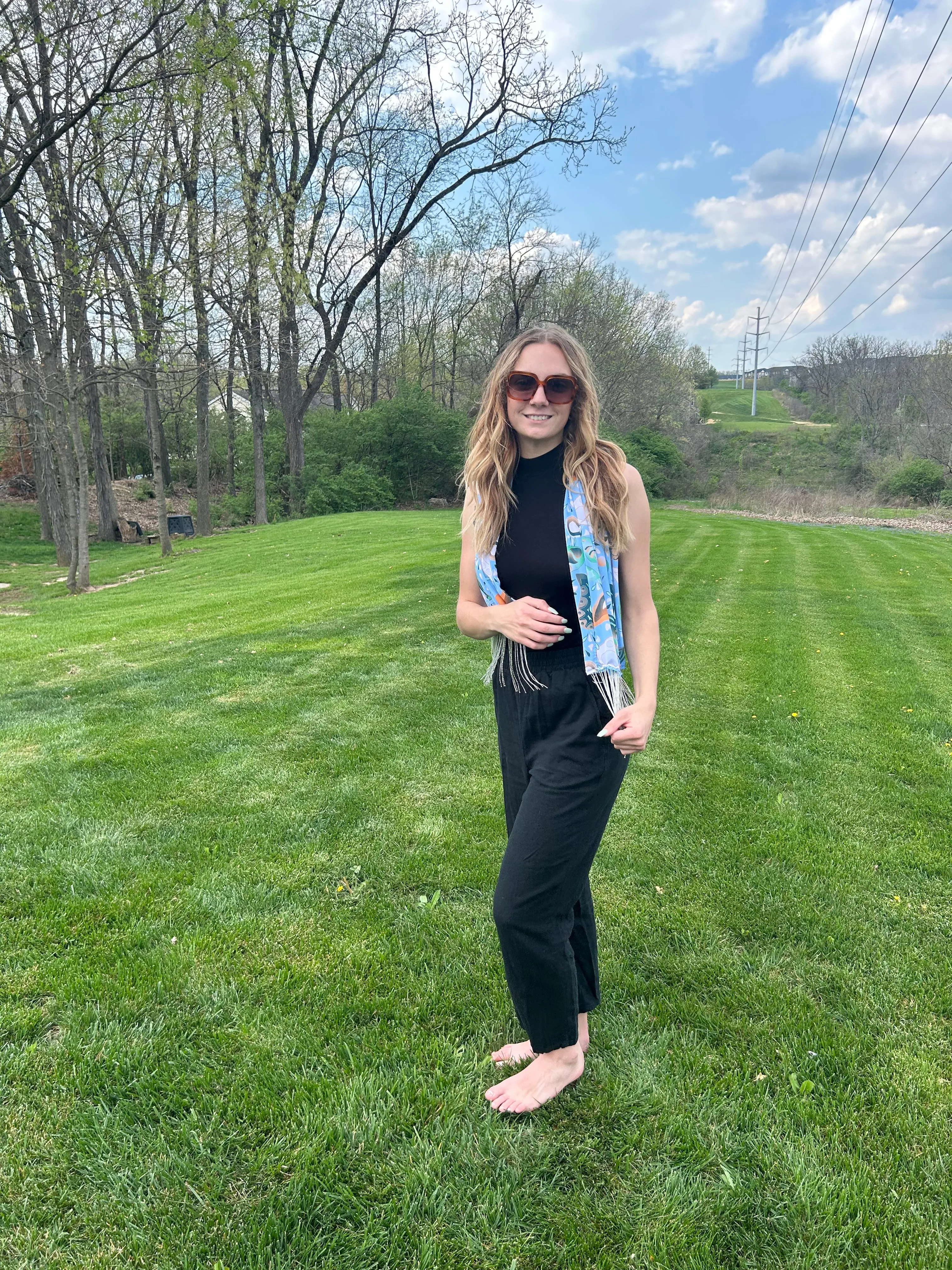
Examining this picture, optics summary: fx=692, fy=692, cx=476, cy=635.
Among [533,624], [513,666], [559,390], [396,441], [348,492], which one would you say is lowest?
[513,666]

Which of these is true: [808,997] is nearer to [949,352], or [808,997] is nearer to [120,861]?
[120,861]

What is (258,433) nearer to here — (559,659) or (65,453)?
(65,453)

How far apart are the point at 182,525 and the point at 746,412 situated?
60.4 meters

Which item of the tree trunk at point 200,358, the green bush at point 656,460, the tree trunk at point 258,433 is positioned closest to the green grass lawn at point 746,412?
the green bush at point 656,460

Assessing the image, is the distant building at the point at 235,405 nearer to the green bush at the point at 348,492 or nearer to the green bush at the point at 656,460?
the green bush at the point at 348,492

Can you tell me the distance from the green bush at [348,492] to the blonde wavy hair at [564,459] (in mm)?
22640

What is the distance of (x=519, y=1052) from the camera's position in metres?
2.04

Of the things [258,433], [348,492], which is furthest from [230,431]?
[348,492]

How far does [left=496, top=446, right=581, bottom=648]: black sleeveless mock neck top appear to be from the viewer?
1.78 m

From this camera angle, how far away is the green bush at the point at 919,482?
30734 millimetres

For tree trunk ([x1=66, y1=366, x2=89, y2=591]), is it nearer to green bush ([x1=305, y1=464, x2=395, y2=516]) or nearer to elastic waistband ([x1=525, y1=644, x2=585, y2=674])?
green bush ([x1=305, y1=464, x2=395, y2=516])

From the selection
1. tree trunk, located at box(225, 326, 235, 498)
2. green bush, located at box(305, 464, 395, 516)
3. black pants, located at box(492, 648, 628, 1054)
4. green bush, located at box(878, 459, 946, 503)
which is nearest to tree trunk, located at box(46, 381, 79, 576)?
green bush, located at box(305, 464, 395, 516)

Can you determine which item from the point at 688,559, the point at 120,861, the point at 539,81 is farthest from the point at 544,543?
the point at 539,81

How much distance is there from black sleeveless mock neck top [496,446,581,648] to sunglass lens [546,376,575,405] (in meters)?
0.12
